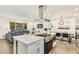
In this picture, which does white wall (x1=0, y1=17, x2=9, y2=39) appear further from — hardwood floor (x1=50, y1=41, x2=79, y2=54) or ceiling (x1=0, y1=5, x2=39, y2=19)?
→ hardwood floor (x1=50, y1=41, x2=79, y2=54)

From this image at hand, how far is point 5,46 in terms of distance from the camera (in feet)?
4.18

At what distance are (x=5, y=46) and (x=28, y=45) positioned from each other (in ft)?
1.24

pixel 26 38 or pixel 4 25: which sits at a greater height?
pixel 4 25

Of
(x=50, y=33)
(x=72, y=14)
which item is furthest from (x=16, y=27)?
(x=72, y=14)

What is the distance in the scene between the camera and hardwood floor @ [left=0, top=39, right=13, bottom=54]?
4.20ft

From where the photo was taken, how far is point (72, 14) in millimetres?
1355

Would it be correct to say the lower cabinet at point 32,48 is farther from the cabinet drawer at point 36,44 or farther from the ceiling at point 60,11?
the ceiling at point 60,11

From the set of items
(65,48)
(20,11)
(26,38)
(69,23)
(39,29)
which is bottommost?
(65,48)

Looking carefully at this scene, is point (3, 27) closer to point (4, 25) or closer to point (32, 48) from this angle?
point (4, 25)

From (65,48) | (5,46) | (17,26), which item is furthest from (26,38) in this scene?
(65,48)

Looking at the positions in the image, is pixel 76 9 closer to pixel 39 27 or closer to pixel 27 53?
pixel 39 27

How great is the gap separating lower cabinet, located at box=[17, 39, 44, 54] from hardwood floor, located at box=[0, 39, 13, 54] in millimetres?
143

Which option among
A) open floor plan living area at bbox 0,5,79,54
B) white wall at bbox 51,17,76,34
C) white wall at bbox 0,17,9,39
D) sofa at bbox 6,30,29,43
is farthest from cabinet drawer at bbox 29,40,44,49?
white wall at bbox 0,17,9,39
